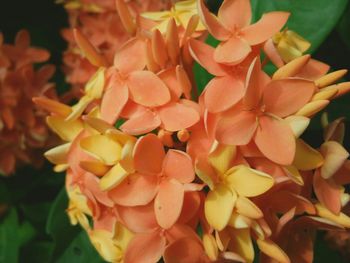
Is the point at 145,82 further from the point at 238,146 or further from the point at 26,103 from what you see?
the point at 26,103

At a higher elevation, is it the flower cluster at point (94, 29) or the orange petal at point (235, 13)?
the orange petal at point (235, 13)

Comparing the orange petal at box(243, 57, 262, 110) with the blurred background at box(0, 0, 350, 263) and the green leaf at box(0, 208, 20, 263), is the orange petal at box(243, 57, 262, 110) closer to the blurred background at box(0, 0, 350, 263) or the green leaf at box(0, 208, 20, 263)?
the blurred background at box(0, 0, 350, 263)

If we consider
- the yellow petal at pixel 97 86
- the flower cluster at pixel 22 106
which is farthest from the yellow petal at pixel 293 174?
the flower cluster at pixel 22 106

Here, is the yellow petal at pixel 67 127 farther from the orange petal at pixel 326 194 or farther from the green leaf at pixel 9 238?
the green leaf at pixel 9 238

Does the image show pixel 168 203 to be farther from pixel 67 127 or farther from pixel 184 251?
pixel 67 127

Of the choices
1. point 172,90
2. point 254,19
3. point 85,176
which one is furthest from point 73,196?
point 254,19

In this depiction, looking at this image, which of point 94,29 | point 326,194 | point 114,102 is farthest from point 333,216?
point 94,29

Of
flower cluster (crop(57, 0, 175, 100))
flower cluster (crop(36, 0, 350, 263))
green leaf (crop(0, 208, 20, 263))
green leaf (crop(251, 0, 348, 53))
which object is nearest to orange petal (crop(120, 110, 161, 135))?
flower cluster (crop(36, 0, 350, 263))
